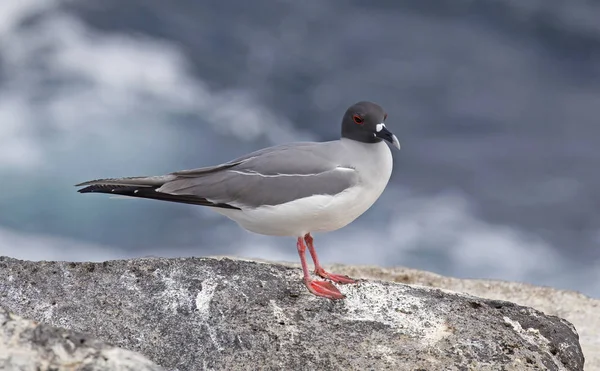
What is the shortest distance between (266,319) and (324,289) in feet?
1.86

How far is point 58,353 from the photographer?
2.68 metres

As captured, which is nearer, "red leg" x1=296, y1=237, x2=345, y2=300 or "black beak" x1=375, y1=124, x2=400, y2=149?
"black beak" x1=375, y1=124, x2=400, y2=149

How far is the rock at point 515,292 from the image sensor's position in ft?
31.7

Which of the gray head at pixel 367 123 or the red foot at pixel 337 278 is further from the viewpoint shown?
the red foot at pixel 337 278

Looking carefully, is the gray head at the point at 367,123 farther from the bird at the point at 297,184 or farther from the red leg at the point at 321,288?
the red leg at the point at 321,288

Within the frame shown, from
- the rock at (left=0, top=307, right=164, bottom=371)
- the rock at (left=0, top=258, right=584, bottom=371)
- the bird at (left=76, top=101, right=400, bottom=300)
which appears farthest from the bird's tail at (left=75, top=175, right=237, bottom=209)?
the rock at (left=0, top=307, right=164, bottom=371)

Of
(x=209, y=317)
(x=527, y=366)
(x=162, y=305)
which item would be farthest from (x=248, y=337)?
(x=527, y=366)

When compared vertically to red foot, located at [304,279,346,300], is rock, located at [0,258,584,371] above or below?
below

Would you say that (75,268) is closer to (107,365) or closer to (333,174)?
(333,174)

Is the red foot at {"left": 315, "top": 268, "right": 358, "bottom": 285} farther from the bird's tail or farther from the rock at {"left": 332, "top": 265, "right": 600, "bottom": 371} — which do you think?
the rock at {"left": 332, "top": 265, "right": 600, "bottom": 371}

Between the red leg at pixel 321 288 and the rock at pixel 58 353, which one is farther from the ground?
the red leg at pixel 321 288

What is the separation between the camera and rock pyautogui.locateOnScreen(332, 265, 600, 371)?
9.66m

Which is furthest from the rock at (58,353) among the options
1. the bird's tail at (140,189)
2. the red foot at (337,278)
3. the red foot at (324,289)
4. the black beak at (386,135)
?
the red foot at (337,278)

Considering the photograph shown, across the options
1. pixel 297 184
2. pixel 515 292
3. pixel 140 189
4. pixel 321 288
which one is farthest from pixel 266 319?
pixel 515 292
